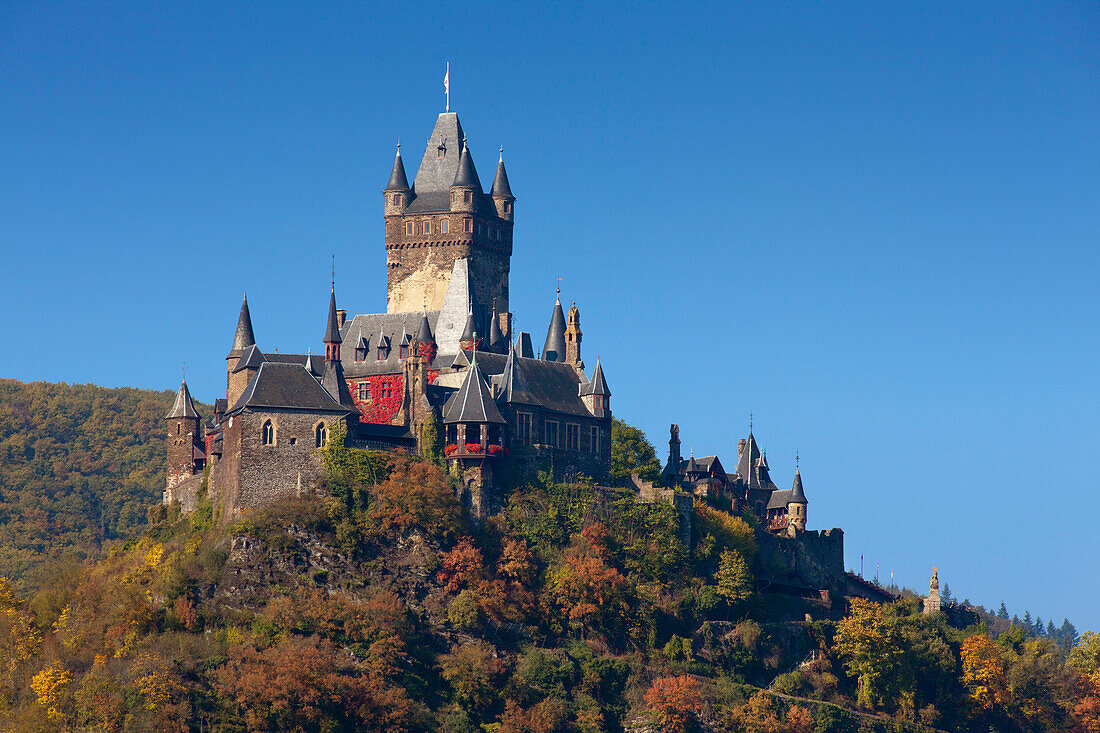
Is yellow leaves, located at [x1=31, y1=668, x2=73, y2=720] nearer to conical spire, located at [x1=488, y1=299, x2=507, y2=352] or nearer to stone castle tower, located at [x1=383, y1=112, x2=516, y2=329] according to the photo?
conical spire, located at [x1=488, y1=299, x2=507, y2=352]

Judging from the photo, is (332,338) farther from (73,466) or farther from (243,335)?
(73,466)

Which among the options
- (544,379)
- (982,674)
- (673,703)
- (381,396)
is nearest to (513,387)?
(544,379)

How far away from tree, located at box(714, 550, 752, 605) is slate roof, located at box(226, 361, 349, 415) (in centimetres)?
2366

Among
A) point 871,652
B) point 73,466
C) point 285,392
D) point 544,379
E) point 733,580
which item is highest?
point 544,379

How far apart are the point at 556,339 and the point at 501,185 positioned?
12.0 m

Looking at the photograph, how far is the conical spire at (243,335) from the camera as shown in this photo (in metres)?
103

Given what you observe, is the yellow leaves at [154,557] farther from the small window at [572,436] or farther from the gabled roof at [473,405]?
the small window at [572,436]

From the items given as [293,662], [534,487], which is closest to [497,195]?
[534,487]

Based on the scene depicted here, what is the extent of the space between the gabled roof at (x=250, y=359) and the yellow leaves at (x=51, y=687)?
20807mm

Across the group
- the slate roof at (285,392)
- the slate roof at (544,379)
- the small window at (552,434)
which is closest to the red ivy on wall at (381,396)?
the slate roof at (544,379)

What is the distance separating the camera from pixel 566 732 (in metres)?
88.8

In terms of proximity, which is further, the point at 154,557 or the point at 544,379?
the point at 544,379

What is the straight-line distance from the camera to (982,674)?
104438 millimetres

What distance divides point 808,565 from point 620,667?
2604 cm
